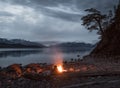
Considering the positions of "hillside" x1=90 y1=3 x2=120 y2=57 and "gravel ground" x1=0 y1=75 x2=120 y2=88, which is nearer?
"gravel ground" x1=0 y1=75 x2=120 y2=88

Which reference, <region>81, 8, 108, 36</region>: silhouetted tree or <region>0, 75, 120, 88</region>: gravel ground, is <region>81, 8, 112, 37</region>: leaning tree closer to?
<region>81, 8, 108, 36</region>: silhouetted tree

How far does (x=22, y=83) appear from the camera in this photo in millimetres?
18656

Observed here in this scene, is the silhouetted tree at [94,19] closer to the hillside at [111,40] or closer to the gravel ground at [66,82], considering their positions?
the hillside at [111,40]

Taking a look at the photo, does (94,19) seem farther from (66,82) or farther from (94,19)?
(66,82)

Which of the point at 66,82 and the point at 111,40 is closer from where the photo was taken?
the point at 66,82

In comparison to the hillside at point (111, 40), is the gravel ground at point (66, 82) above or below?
below

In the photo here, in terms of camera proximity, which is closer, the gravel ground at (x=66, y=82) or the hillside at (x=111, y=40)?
the gravel ground at (x=66, y=82)

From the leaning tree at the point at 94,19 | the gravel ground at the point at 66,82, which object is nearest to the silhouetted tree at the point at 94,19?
the leaning tree at the point at 94,19

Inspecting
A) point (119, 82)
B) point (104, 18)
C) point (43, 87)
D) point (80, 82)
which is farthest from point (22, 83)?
point (104, 18)

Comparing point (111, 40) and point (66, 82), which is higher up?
point (111, 40)

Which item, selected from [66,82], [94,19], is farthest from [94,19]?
[66,82]

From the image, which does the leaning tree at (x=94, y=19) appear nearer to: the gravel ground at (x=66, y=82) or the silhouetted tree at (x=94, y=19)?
the silhouetted tree at (x=94, y=19)

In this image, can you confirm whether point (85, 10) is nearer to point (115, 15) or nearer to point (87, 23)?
point (87, 23)

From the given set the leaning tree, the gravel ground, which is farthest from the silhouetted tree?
the gravel ground
